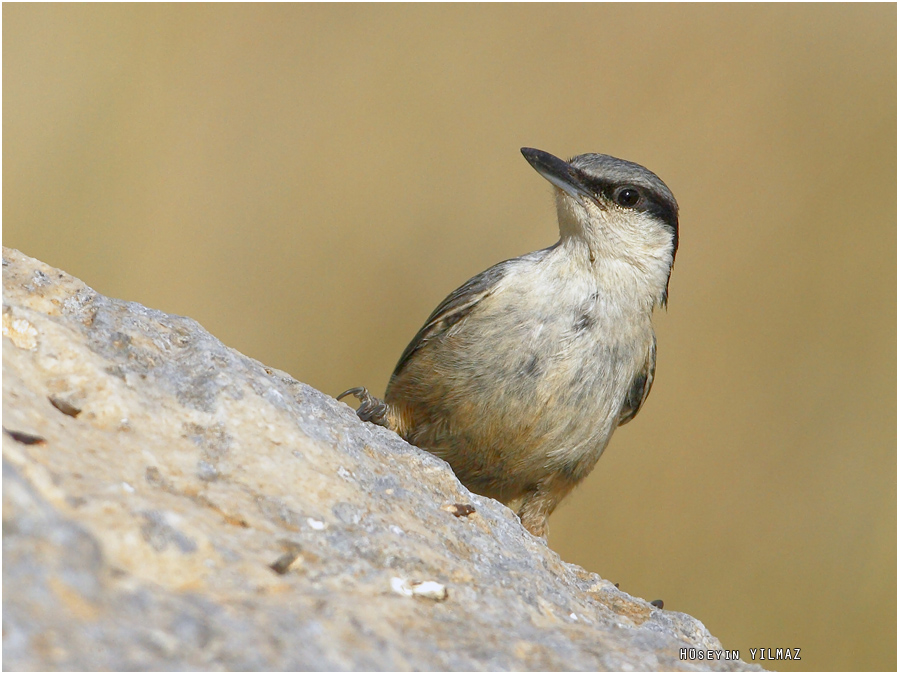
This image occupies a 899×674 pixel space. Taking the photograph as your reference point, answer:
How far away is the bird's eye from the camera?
191 inches

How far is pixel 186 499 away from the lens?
2.19 meters

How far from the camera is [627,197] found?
487cm

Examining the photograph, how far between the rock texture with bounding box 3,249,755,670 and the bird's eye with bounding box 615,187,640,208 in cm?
222

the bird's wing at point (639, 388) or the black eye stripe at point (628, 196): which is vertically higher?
the black eye stripe at point (628, 196)

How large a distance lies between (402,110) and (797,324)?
439 centimetres

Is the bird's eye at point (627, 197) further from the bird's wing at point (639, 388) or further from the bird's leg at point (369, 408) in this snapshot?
the bird's leg at point (369, 408)

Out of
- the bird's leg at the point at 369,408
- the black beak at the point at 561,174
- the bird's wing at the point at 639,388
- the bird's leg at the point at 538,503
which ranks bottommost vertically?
the bird's leg at the point at 538,503

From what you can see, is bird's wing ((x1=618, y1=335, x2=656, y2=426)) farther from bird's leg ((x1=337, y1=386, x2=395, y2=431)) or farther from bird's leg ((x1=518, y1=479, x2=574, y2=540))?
bird's leg ((x1=337, y1=386, x2=395, y2=431))

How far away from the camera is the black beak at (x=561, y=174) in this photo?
477cm

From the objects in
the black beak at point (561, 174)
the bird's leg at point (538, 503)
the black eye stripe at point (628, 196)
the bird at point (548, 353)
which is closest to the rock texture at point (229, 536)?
the bird at point (548, 353)

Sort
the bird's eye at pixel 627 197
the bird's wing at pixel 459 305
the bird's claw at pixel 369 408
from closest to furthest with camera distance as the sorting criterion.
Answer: the bird's claw at pixel 369 408 < the bird's wing at pixel 459 305 < the bird's eye at pixel 627 197

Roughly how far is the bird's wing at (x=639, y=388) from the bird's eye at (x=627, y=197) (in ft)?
2.36

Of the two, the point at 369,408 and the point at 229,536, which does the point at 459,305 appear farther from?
the point at 229,536

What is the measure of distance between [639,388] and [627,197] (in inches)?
40.0
